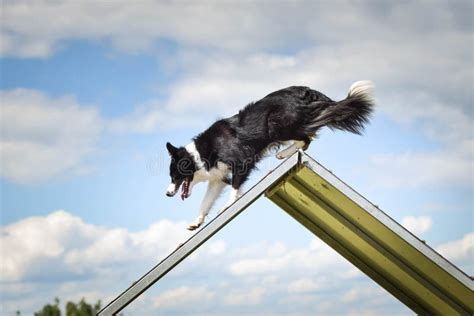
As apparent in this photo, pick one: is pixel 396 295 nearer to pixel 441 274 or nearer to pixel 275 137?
pixel 441 274

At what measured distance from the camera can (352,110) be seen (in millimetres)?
7312

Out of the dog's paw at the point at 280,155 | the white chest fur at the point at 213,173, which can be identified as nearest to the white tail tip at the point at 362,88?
the dog's paw at the point at 280,155

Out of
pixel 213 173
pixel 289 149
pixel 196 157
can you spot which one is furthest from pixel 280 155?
pixel 196 157

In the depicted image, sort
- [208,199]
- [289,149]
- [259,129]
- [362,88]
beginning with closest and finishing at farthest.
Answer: [259,129] → [208,199] → [289,149] → [362,88]

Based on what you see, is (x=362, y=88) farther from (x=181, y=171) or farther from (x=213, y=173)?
(x=181, y=171)

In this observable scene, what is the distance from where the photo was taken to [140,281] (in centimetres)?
539

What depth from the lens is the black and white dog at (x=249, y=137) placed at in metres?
6.94

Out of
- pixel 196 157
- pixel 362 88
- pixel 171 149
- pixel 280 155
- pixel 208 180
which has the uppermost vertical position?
pixel 362 88

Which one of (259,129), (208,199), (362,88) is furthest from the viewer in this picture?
(362,88)

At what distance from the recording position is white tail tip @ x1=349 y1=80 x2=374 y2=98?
7.35 metres

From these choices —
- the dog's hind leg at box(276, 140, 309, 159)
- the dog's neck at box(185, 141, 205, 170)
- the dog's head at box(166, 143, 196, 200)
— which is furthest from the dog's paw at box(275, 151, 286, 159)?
the dog's head at box(166, 143, 196, 200)

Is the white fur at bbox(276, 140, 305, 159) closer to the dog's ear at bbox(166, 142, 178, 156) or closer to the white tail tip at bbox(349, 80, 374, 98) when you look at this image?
the white tail tip at bbox(349, 80, 374, 98)

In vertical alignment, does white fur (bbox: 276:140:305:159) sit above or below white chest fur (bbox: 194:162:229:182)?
above

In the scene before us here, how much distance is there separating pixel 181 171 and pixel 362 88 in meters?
2.40
